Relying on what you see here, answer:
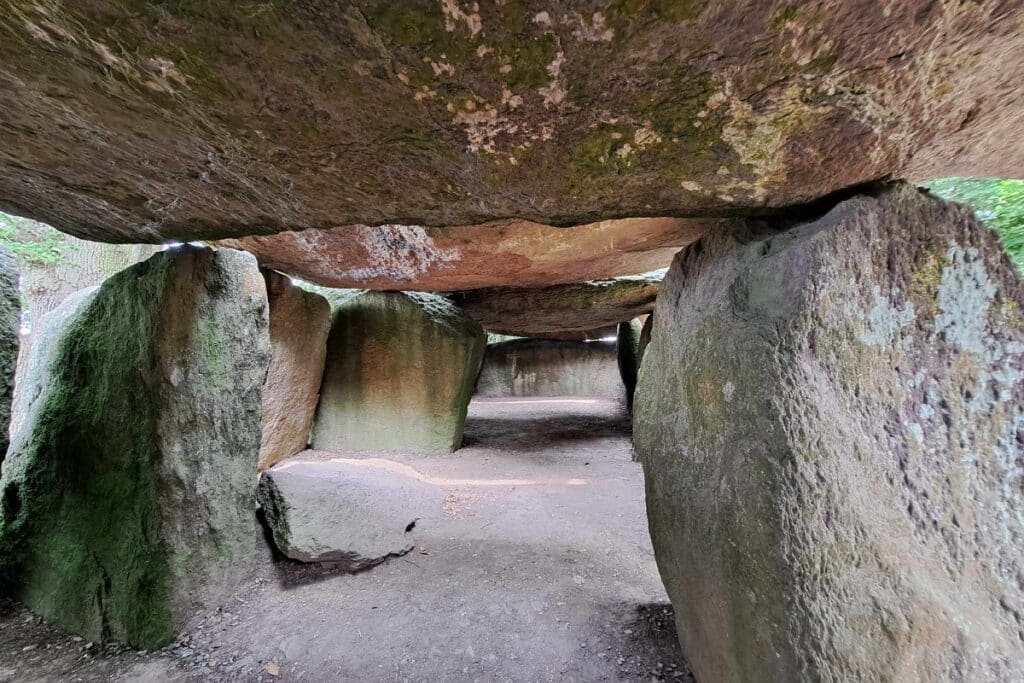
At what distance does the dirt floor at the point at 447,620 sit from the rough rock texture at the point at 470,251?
2051mm

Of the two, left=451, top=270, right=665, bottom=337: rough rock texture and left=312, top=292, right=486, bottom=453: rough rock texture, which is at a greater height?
left=451, top=270, right=665, bottom=337: rough rock texture

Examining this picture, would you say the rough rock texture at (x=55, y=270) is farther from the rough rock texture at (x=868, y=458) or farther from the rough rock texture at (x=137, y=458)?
the rough rock texture at (x=868, y=458)

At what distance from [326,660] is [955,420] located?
228 cm

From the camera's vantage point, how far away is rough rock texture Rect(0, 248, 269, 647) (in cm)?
186

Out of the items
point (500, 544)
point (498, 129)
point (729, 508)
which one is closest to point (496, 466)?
point (500, 544)

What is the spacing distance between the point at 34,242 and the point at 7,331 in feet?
11.7

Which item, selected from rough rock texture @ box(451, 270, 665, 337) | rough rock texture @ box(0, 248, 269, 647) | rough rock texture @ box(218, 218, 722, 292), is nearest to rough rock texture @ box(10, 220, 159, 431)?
rough rock texture @ box(218, 218, 722, 292)

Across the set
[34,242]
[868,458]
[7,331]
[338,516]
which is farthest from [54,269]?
[868,458]

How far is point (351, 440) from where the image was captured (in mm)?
5090

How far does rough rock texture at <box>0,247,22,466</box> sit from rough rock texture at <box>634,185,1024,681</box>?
286 cm

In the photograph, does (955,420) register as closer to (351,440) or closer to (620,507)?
(620,507)

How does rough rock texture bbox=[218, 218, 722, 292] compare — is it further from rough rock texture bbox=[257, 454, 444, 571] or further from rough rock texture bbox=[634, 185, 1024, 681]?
rough rock texture bbox=[257, 454, 444, 571]

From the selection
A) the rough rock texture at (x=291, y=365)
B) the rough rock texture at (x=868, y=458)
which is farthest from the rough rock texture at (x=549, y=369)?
the rough rock texture at (x=868, y=458)

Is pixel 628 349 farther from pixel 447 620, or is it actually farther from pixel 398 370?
pixel 447 620
